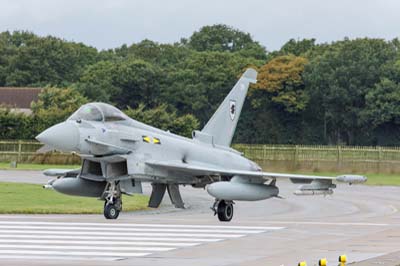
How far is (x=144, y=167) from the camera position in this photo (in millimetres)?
23938

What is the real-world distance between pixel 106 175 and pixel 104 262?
29.7ft

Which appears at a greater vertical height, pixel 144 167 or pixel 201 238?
pixel 144 167

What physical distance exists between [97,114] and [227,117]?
4.47 m

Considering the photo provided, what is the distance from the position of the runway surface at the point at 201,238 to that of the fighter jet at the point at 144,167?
26.4 inches

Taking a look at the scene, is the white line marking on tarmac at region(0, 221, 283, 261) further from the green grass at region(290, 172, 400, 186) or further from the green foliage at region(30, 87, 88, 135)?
the green foliage at region(30, 87, 88, 135)

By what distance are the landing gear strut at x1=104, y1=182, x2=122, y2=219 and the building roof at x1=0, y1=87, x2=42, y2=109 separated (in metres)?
65.3

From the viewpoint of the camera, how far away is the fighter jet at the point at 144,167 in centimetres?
2308

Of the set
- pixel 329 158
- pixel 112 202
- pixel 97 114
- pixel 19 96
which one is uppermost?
pixel 19 96

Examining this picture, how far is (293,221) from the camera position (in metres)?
23.8

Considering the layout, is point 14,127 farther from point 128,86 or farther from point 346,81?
point 346,81

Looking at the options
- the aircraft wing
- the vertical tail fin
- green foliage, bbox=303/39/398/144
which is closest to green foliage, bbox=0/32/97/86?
green foliage, bbox=303/39/398/144

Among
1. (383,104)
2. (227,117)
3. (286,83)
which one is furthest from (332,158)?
(286,83)

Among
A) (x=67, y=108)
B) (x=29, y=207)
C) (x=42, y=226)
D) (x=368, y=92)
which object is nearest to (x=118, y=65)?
(x=67, y=108)

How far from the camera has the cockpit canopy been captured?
2334 centimetres
